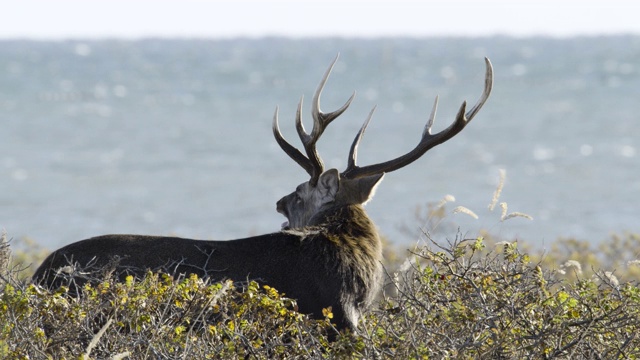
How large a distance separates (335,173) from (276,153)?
2224 centimetres

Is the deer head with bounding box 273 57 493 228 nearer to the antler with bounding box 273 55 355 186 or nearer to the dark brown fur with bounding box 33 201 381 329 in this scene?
the antler with bounding box 273 55 355 186

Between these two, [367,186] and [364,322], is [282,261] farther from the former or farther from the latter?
[364,322]

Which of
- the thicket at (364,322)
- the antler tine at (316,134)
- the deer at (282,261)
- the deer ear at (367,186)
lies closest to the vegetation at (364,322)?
the thicket at (364,322)

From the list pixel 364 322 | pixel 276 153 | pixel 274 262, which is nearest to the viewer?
pixel 364 322

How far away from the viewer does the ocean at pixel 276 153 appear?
19.6m

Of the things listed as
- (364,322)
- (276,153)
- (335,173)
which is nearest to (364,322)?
(364,322)

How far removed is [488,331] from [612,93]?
45243 millimetres

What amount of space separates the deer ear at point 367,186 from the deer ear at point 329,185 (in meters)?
0.13

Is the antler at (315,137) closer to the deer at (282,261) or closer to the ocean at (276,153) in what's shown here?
the deer at (282,261)

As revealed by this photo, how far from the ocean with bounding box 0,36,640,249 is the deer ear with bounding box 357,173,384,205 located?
783 millimetres

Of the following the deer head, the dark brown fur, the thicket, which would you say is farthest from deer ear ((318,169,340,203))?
the thicket

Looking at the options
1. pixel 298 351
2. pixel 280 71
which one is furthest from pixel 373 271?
pixel 280 71

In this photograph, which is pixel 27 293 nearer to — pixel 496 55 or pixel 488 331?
pixel 488 331

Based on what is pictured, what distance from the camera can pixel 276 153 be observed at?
2898cm
